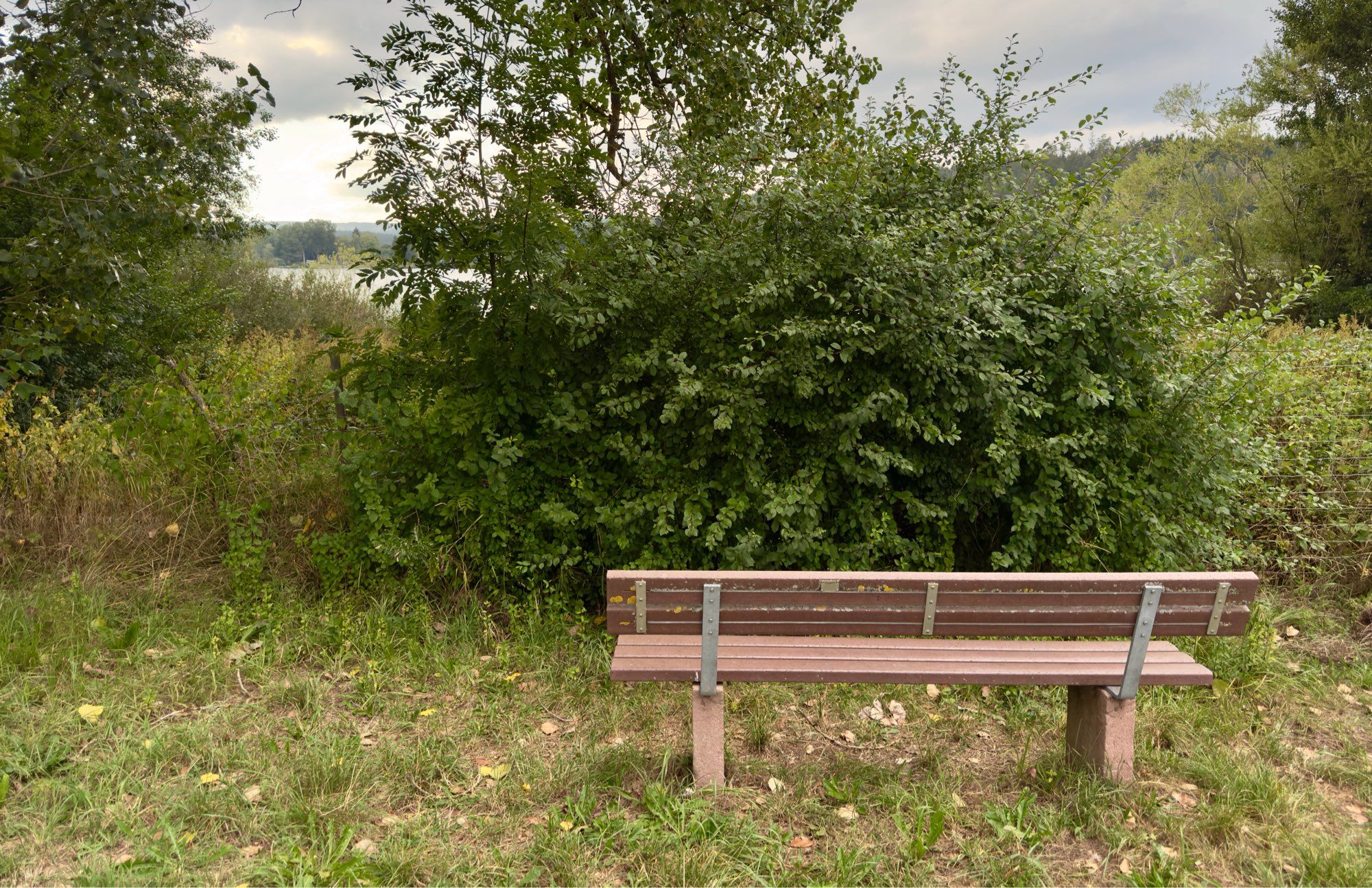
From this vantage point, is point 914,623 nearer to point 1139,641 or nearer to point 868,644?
point 868,644

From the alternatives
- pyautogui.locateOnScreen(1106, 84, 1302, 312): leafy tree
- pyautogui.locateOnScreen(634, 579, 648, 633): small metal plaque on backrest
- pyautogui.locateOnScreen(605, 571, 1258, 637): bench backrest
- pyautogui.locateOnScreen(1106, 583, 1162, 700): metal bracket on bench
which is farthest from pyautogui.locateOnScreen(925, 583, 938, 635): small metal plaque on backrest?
pyautogui.locateOnScreen(1106, 84, 1302, 312): leafy tree

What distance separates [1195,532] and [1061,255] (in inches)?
69.9

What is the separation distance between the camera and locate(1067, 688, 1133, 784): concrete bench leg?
119 inches

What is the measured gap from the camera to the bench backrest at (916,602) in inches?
113

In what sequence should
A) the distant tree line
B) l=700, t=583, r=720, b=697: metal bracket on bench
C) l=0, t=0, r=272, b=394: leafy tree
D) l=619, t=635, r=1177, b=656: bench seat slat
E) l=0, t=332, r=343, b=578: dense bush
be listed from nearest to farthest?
l=700, t=583, r=720, b=697: metal bracket on bench, l=619, t=635, r=1177, b=656: bench seat slat, l=0, t=0, r=272, b=394: leafy tree, l=0, t=332, r=343, b=578: dense bush, the distant tree line

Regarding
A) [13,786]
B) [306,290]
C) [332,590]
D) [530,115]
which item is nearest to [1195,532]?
[530,115]

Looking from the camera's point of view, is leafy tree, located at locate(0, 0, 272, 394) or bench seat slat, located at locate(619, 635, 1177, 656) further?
leafy tree, located at locate(0, 0, 272, 394)

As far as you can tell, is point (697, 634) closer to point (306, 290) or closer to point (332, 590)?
point (332, 590)

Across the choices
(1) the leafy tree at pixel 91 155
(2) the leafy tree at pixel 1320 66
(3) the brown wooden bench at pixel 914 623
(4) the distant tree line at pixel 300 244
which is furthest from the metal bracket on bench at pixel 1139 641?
Answer: (2) the leafy tree at pixel 1320 66

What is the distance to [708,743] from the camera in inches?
117

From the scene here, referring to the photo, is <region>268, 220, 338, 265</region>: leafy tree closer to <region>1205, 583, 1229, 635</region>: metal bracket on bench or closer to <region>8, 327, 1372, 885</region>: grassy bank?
<region>8, 327, 1372, 885</region>: grassy bank

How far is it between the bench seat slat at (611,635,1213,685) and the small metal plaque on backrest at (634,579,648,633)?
5.0 inches

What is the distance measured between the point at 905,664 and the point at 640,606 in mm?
976

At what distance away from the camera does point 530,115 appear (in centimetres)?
465
